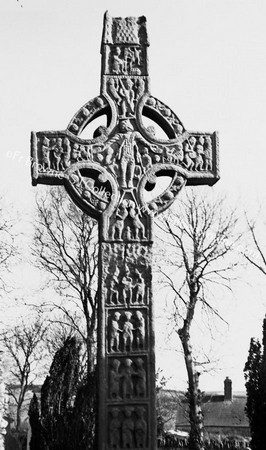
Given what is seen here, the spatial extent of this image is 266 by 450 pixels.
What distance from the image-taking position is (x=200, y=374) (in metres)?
17.0

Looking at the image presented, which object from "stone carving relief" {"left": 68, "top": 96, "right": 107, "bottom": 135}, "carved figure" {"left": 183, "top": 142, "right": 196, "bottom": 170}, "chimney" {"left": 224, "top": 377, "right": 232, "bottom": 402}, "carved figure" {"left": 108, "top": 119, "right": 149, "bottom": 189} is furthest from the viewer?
"chimney" {"left": 224, "top": 377, "right": 232, "bottom": 402}

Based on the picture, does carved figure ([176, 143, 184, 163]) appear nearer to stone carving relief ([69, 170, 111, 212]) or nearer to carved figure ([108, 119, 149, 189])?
carved figure ([108, 119, 149, 189])

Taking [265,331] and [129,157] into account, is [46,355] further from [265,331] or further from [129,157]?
[129,157]

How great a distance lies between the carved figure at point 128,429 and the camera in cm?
534

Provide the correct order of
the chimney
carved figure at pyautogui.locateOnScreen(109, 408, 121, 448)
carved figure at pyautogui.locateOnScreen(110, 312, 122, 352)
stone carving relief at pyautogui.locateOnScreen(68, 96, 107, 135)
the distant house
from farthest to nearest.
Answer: the chimney, the distant house, stone carving relief at pyautogui.locateOnScreen(68, 96, 107, 135), carved figure at pyautogui.locateOnScreen(110, 312, 122, 352), carved figure at pyautogui.locateOnScreen(109, 408, 121, 448)

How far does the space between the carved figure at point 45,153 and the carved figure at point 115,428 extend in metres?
2.35

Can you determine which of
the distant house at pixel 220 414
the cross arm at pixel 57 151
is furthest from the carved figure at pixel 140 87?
the distant house at pixel 220 414

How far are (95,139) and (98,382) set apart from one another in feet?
7.54

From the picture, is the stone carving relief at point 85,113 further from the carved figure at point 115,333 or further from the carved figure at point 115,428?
the carved figure at point 115,428

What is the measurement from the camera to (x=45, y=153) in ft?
20.3

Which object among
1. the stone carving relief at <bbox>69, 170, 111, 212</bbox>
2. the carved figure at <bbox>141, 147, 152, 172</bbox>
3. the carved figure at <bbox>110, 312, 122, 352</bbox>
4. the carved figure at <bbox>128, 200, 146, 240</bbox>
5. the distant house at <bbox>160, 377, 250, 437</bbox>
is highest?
the carved figure at <bbox>141, 147, 152, 172</bbox>

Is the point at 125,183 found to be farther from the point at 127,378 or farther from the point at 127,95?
the point at 127,378

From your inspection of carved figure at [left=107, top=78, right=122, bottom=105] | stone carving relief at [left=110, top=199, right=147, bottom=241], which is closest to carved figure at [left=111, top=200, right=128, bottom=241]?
stone carving relief at [left=110, top=199, right=147, bottom=241]

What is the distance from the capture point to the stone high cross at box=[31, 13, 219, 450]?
546 centimetres
